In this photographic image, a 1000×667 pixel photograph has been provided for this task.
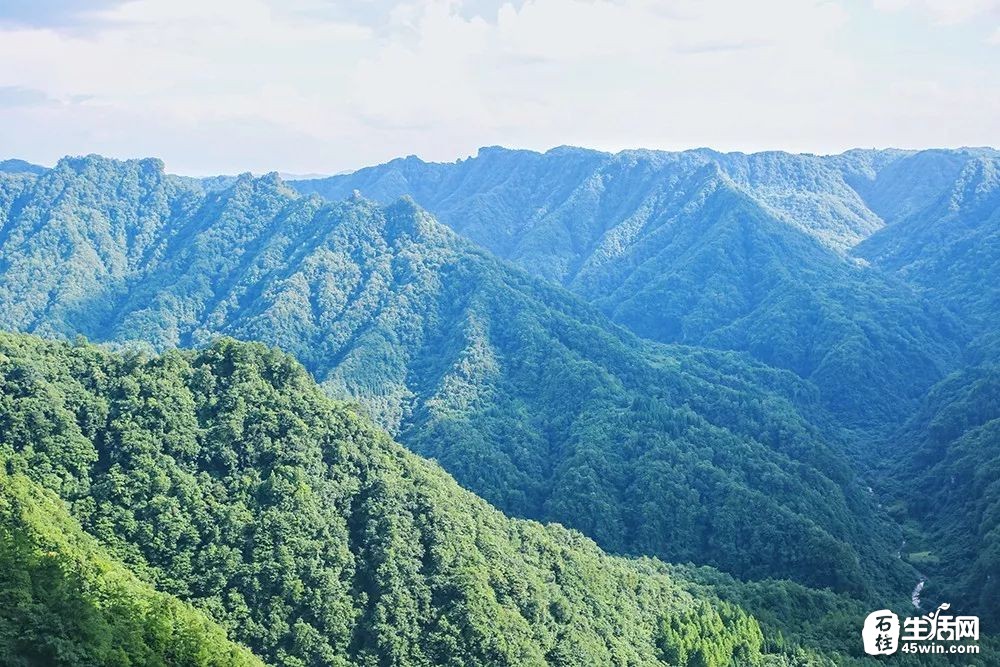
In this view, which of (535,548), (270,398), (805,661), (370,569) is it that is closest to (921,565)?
(805,661)

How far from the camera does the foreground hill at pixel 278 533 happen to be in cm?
7081

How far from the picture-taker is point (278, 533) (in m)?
76.6

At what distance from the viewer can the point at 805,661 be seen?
8669 centimetres

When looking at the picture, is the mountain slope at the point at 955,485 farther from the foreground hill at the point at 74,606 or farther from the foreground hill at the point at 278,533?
the foreground hill at the point at 74,606

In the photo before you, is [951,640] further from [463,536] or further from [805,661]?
[463,536]
